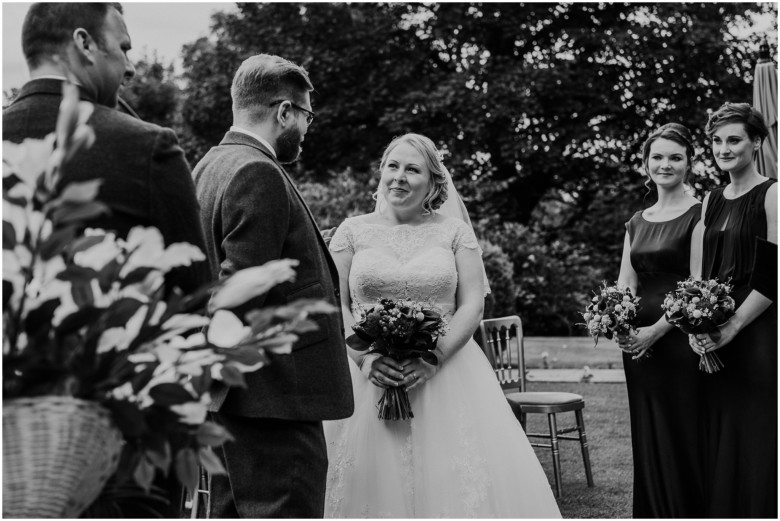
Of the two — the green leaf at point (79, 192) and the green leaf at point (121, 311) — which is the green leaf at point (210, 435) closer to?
the green leaf at point (121, 311)

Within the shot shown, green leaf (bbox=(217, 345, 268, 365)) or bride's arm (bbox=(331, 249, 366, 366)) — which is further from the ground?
bride's arm (bbox=(331, 249, 366, 366))

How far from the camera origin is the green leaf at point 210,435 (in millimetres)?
1494

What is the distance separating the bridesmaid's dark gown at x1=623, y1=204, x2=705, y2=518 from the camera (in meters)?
4.86

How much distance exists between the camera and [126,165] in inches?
86.0

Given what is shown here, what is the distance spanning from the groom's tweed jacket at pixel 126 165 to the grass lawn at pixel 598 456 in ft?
14.1

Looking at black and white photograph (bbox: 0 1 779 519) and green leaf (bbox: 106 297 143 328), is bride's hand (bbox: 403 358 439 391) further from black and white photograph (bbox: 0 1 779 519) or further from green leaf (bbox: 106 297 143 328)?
green leaf (bbox: 106 297 143 328)

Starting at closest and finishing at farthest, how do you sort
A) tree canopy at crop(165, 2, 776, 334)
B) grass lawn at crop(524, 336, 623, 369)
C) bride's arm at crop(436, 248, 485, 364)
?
bride's arm at crop(436, 248, 485, 364), grass lawn at crop(524, 336, 623, 369), tree canopy at crop(165, 2, 776, 334)

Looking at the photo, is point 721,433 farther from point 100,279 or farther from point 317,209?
point 317,209

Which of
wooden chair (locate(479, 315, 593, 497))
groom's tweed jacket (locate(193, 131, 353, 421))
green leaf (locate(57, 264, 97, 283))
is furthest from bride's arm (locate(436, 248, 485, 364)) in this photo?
green leaf (locate(57, 264, 97, 283))

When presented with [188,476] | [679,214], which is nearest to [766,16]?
[679,214]

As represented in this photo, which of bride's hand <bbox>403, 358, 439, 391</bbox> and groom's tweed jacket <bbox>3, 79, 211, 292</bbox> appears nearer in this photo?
groom's tweed jacket <bbox>3, 79, 211, 292</bbox>

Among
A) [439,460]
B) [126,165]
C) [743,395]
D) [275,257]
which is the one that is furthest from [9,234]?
[743,395]

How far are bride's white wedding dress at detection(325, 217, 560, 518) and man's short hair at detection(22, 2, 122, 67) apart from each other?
8.13ft

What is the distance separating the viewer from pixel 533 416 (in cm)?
974
